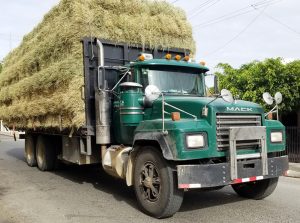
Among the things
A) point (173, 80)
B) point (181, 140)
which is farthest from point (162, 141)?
point (173, 80)

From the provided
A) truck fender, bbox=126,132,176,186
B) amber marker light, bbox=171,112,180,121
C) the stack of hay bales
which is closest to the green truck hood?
amber marker light, bbox=171,112,180,121

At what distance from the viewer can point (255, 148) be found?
639cm

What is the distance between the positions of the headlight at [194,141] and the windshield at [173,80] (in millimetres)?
1593

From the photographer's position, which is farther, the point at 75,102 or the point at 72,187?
the point at 72,187

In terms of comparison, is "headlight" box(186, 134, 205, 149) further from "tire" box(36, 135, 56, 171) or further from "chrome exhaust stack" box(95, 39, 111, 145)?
"tire" box(36, 135, 56, 171)

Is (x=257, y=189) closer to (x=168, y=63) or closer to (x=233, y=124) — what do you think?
(x=233, y=124)

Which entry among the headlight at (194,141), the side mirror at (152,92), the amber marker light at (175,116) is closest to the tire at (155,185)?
the headlight at (194,141)

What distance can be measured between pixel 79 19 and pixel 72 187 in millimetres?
3496

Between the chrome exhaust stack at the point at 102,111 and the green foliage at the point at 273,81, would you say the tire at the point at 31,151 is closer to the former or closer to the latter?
the chrome exhaust stack at the point at 102,111

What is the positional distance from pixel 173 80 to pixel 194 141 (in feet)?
6.32

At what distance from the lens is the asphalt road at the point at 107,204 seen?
6117mm

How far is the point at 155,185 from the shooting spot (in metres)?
6.12

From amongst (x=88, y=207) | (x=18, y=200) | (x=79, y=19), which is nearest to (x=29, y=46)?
(x=79, y=19)

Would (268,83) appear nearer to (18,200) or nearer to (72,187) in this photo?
(72,187)
